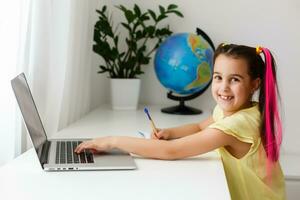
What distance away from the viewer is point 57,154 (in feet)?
4.33

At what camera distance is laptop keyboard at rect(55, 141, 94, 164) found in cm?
125

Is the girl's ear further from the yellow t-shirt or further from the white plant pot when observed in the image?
the white plant pot

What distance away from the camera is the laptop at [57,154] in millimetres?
1203

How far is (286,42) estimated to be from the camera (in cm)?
229

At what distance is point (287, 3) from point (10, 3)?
138cm

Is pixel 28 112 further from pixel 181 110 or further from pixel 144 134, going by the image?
pixel 181 110

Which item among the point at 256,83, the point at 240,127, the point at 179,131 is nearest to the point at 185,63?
the point at 179,131

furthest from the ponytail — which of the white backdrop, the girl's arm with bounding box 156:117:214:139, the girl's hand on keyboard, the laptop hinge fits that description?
the white backdrop

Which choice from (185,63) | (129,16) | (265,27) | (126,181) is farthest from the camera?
(265,27)

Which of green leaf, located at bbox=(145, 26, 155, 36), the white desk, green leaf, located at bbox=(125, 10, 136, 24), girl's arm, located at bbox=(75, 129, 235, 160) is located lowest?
the white desk

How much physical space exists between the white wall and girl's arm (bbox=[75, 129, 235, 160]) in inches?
41.8

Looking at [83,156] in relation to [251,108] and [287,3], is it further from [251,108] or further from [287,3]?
[287,3]

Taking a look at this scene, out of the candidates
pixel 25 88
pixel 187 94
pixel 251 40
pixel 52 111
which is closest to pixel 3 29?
pixel 25 88

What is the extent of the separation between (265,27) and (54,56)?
3.53 feet
